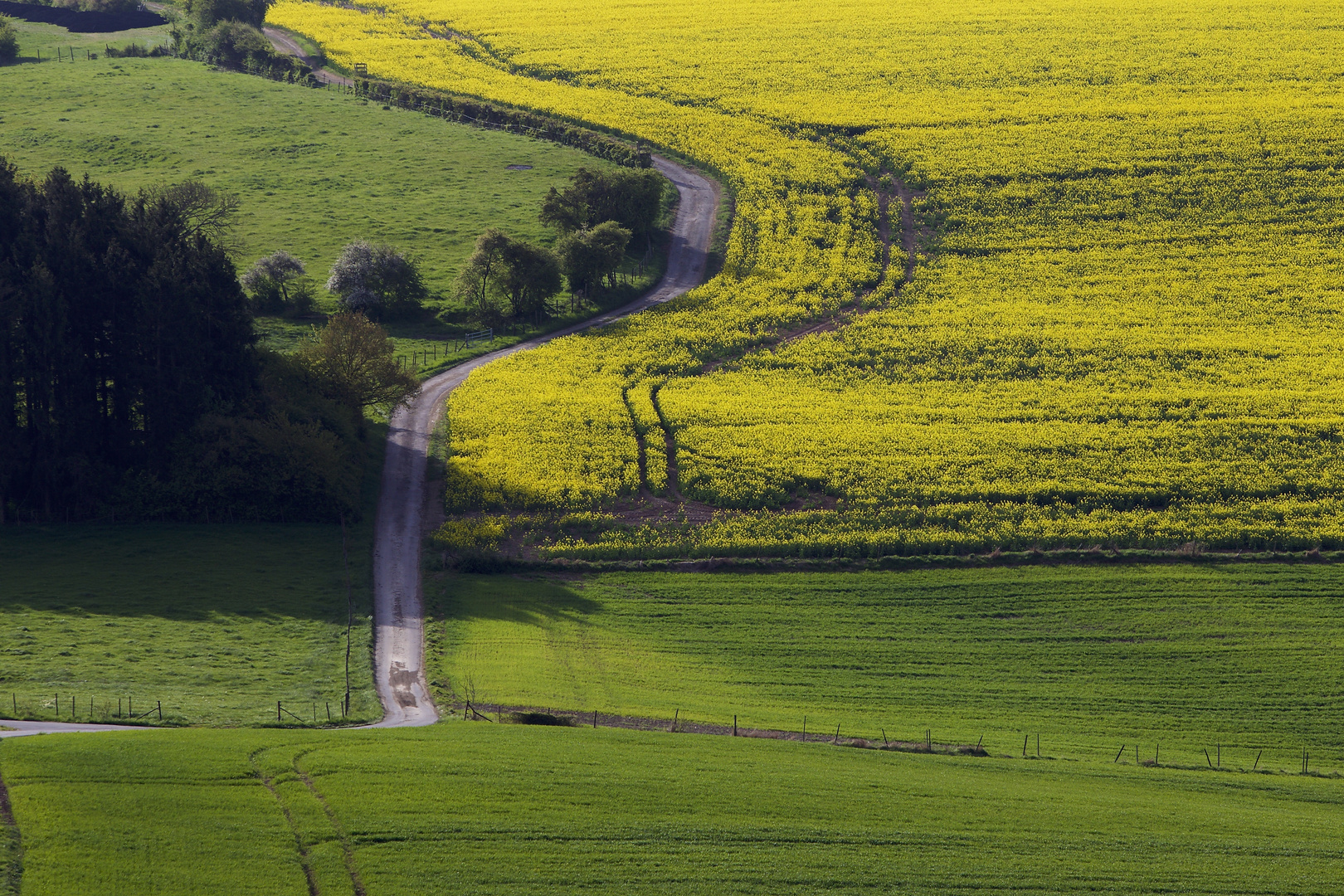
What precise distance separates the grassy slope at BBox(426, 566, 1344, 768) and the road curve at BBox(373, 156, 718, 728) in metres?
1.46

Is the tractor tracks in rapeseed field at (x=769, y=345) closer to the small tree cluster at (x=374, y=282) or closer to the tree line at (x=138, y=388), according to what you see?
the tree line at (x=138, y=388)

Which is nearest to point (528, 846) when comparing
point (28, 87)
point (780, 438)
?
point (780, 438)

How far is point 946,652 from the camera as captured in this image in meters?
52.3

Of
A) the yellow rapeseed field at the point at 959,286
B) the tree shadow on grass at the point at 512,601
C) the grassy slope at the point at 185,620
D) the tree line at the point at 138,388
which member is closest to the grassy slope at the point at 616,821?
the grassy slope at the point at 185,620

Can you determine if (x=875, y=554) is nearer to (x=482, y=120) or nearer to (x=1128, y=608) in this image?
(x=1128, y=608)

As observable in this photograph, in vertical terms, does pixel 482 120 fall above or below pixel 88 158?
above

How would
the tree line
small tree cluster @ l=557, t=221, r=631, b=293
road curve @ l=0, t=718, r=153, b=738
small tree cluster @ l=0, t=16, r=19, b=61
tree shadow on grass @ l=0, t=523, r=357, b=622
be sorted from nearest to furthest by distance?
1. road curve @ l=0, t=718, r=153, b=738
2. tree shadow on grass @ l=0, t=523, r=357, b=622
3. the tree line
4. small tree cluster @ l=557, t=221, r=631, b=293
5. small tree cluster @ l=0, t=16, r=19, b=61

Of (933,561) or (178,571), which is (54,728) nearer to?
(178,571)

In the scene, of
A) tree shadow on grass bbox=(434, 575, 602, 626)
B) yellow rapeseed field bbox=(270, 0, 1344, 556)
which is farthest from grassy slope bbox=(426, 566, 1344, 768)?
yellow rapeseed field bbox=(270, 0, 1344, 556)

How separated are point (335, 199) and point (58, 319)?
60860 mm

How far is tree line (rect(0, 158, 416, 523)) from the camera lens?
64.3 meters

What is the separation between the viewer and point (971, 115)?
453 ft

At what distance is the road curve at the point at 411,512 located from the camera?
49.3 meters

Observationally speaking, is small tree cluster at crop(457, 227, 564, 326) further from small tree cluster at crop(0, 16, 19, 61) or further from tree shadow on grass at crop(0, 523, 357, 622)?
small tree cluster at crop(0, 16, 19, 61)
